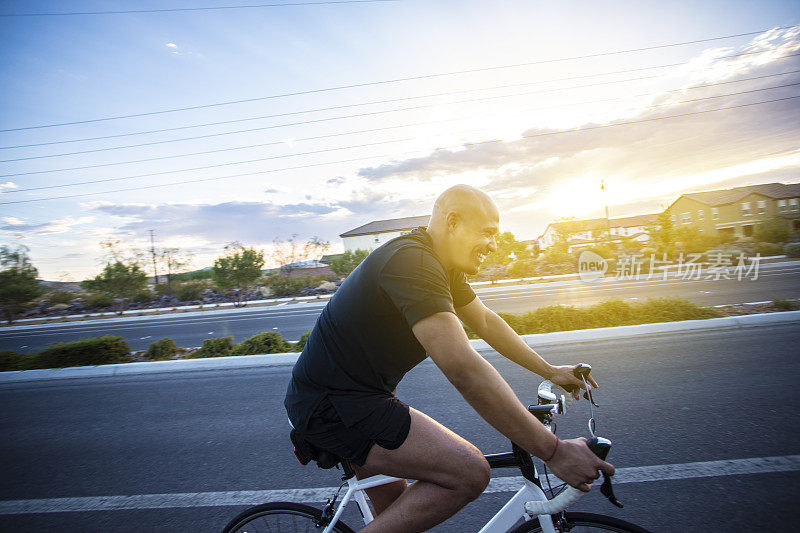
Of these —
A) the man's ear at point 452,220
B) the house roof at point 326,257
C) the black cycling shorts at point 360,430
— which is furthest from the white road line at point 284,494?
the house roof at point 326,257

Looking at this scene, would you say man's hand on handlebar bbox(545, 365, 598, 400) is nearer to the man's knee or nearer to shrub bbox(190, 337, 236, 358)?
the man's knee

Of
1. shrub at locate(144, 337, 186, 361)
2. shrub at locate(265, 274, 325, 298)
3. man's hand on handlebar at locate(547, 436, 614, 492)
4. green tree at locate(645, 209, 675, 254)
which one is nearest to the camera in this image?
man's hand on handlebar at locate(547, 436, 614, 492)

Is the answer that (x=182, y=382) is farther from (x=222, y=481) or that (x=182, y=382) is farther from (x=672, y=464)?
(x=672, y=464)

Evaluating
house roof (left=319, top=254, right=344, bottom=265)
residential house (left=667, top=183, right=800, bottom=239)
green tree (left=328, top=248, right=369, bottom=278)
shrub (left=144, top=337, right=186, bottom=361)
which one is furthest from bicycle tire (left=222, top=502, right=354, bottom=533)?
residential house (left=667, top=183, right=800, bottom=239)

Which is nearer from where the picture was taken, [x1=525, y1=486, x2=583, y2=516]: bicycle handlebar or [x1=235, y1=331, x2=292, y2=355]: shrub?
[x1=525, y1=486, x2=583, y2=516]: bicycle handlebar

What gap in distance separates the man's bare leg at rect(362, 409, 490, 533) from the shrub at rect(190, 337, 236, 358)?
24.1 ft

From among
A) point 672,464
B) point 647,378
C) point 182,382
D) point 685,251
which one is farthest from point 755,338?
point 685,251

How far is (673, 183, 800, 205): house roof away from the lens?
54.8 m

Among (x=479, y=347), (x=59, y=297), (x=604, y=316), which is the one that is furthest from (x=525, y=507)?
(x=59, y=297)

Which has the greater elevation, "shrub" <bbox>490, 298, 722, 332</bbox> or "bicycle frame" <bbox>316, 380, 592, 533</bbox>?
"bicycle frame" <bbox>316, 380, 592, 533</bbox>

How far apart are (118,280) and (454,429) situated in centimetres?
2627

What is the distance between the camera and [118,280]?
23.3 meters

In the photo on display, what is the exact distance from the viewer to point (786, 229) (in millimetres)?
28891

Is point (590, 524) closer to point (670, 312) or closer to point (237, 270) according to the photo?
point (670, 312)
